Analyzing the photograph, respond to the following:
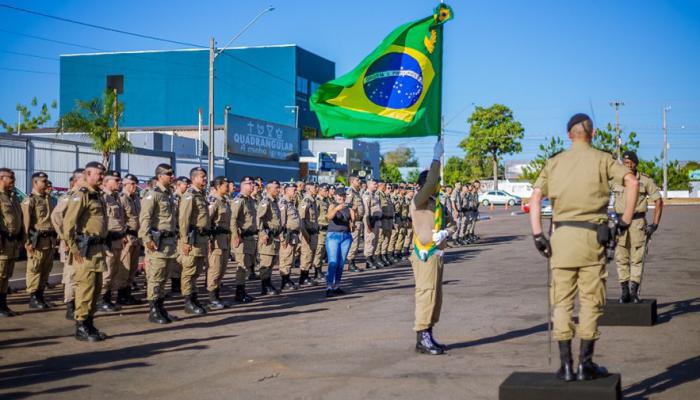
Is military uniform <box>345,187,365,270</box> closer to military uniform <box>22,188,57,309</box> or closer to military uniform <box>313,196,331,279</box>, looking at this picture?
military uniform <box>313,196,331,279</box>

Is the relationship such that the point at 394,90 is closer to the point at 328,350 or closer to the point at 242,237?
the point at 242,237

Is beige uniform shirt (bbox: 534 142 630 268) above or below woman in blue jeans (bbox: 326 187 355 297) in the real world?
above

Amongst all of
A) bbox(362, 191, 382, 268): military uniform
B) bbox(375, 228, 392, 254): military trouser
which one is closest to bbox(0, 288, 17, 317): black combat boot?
bbox(362, 191, 382, 268): military uniform

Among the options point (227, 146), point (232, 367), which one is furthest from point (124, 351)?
point (227, 146)

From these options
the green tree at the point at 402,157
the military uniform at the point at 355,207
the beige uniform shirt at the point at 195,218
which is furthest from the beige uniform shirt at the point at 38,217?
the green tree at the point at 402,157

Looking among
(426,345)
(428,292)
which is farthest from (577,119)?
(426,345)

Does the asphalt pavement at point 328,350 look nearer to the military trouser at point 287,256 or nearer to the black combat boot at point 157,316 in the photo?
the black combat boot at point 157,316

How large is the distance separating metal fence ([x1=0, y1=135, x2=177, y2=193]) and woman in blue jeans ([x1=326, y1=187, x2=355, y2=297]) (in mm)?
14341

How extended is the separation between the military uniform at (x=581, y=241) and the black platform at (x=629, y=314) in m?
3.52

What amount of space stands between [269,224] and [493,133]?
221 feet

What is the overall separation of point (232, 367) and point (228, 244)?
4947 millimetres

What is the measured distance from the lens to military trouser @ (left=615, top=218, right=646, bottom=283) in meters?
11.0

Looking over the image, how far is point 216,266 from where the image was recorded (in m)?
12.6

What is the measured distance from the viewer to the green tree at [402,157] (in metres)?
140
